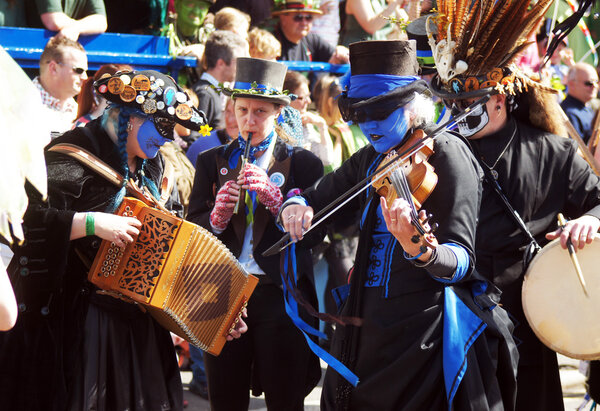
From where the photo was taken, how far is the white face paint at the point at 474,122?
12.9 ft

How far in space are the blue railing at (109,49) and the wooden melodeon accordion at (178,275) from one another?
10.5 feet

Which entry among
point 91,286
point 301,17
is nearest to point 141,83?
point 91,286

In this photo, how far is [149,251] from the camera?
11.9 ft

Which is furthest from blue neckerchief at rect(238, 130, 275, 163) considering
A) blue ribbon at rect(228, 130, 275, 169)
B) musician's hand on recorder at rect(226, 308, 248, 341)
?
musician's hand on recorder at rect(226, 308, 248, 341)

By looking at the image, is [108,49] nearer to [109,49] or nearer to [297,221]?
[109,49]

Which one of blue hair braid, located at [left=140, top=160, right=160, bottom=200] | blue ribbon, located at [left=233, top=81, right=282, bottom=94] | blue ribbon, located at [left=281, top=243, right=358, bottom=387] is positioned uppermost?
blue ribbon, located at [left=233, top=81, right=282, bottom=94]

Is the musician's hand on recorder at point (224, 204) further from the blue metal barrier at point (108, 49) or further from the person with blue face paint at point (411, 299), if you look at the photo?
the blue metal barrier at point (108, 49)

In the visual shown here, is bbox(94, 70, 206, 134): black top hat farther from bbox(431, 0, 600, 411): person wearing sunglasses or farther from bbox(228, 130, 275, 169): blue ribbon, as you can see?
bbox(431, 0, 600, 411): person wearing sunglasses

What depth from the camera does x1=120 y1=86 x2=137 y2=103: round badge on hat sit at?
3814 mm

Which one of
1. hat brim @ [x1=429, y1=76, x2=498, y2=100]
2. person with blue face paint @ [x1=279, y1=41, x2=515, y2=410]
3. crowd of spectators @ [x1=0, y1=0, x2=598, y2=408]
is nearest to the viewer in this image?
person with blue face paint @ [x1=279, y1=41, x2=515, y2=410]

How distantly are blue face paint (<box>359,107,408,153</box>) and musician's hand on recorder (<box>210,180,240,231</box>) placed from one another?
3.40ft

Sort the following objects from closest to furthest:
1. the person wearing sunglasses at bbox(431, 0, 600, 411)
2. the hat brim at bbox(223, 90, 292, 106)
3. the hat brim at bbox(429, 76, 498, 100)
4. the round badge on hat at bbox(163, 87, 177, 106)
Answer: the hat brim at bbox(429, 76, 498, 100), the person wearing sunglasses at bbox(431, 0, 600, 411), the round badge on hat at bbox(163, 87, 177, 106), the hat brim at bbox(223, 90, 292, 106)

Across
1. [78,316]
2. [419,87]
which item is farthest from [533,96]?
[78,316]

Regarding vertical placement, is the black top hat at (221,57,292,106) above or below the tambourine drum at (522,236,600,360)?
above
